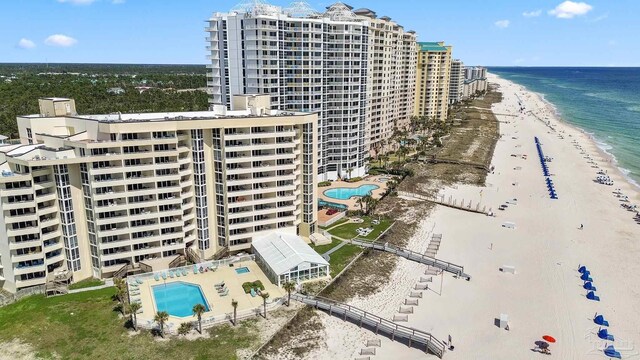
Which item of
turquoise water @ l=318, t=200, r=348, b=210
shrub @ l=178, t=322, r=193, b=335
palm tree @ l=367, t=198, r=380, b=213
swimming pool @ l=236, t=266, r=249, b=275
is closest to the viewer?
shrub @ l=178, t=322, r=193, b=335

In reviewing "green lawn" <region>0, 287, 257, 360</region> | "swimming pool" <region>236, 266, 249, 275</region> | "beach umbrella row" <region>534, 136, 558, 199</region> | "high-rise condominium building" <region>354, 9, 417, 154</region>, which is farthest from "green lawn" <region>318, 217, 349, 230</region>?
"beach umbrella row" <region>534, 136, 558, 199</region>

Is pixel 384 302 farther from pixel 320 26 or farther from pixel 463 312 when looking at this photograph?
pixel 320 26

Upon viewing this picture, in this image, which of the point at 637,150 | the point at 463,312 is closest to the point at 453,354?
the point at 463,312

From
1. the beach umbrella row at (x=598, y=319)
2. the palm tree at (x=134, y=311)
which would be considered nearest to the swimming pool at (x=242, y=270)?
the palm tree at (x=134, y=311)

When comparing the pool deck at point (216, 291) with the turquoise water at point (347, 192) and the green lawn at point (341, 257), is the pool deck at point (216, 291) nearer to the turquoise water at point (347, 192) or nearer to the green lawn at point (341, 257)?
the green lawn at point (341, 257)

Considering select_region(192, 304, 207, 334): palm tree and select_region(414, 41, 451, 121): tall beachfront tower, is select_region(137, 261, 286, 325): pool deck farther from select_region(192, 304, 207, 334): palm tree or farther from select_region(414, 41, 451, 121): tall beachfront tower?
select_region(414, 41, 451, 121): tall beachfront tower

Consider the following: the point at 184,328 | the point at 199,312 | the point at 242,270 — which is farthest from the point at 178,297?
the point at 242,270
